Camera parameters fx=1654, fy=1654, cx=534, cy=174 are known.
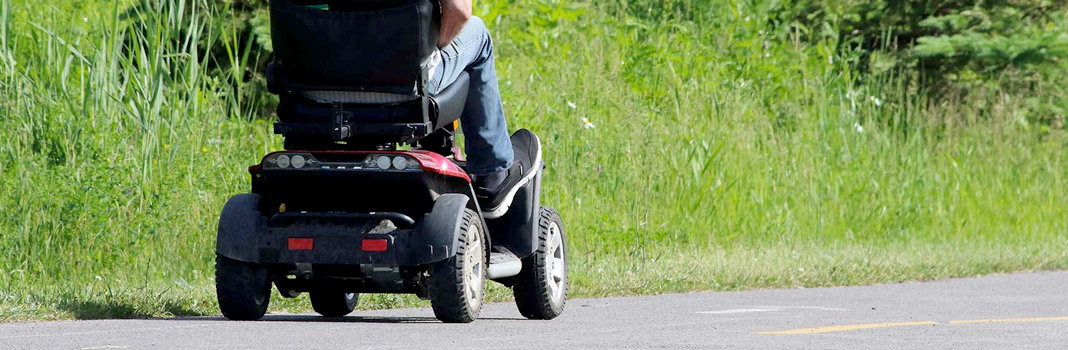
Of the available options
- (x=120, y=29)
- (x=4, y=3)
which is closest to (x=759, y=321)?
(x=4, y=3)

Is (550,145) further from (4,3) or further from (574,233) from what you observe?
(4,3)

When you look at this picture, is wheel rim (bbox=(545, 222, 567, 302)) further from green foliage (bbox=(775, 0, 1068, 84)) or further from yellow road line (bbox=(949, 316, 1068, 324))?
green foliage (bbox=(775, 0, 1068, 84))

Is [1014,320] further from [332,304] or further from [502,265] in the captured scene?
[332,304]

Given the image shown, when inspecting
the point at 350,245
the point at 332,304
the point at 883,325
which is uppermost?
the point at 350,245

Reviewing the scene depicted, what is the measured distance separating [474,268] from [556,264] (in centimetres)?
99

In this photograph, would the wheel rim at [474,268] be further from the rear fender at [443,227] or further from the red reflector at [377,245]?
the red reflector at [377,245]

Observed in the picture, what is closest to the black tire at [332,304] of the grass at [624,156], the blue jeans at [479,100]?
the grass at [624,156]

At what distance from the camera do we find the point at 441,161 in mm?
6613

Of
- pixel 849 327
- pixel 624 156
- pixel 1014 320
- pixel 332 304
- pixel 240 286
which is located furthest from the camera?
pixel 624 156

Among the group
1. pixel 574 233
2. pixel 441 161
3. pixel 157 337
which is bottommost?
pixel 574 233

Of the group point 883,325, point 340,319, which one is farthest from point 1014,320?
point 340,319

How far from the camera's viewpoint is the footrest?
7.00 metres

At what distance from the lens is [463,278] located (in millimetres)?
6645

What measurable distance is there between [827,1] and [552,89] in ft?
13.9
